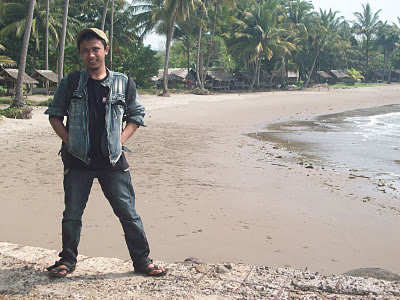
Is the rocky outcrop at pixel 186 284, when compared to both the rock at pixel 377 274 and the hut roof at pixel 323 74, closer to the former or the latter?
the rock at pixel 377 274

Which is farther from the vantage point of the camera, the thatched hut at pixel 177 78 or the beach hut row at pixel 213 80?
the beach hut row at pixel 213 80

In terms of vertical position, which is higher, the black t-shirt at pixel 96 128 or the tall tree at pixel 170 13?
the tall tree at pixel 170 13

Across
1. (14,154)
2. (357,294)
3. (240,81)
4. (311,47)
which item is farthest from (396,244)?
(311,47)

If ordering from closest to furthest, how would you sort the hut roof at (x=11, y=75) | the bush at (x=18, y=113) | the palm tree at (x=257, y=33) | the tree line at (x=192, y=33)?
1. the bush at (x=18, y=113)
2. the hut roof at (x=11, y=75)
3. the tree line at (x=192, y=33)
4. the palm tree at (x=257, y=33)

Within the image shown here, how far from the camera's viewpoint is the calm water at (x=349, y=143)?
9172mm

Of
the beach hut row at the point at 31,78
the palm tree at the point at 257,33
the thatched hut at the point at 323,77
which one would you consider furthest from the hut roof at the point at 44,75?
the thatched hut at the point at 323,77

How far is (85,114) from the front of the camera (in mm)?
2682

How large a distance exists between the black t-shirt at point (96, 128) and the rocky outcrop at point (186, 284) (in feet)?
2.31

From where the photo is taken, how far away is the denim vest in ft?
8.74

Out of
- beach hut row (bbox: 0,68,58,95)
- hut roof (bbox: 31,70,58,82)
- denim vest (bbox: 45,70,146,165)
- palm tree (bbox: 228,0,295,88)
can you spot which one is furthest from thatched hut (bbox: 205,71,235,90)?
denim vest (bbox: 45,70,146,165)

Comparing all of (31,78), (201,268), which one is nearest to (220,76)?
(31,78)

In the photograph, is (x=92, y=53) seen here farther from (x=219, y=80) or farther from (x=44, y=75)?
(x=219, y=80)

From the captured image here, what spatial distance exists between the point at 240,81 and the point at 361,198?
37.3 meters

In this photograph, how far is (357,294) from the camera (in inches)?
101
